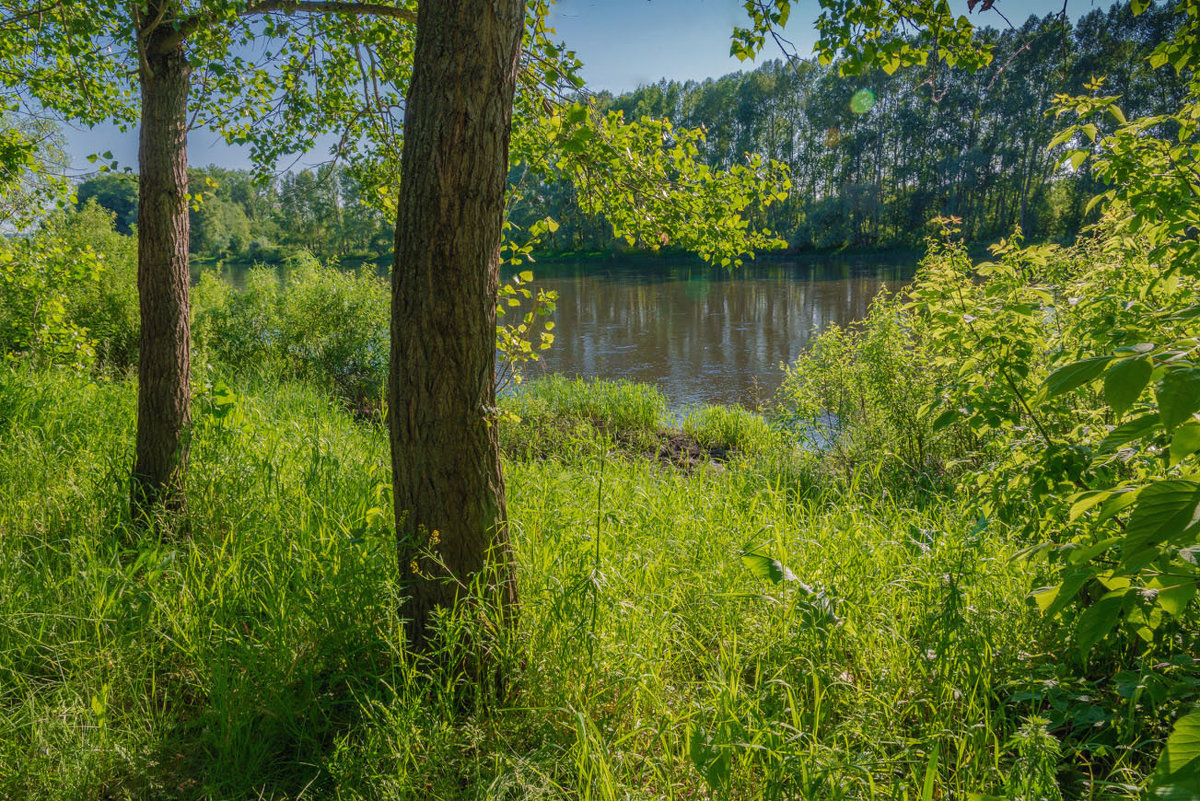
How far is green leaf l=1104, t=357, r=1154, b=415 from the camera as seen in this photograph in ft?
3.03

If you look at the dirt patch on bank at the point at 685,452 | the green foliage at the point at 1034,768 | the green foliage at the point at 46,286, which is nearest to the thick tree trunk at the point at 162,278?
the green foliage at the point at 46,286

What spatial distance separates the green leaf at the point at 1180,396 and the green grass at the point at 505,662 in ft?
3.91

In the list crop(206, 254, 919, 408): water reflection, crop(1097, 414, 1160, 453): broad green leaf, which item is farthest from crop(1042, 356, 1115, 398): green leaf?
crop(206, 254, 919, 408): water reflection

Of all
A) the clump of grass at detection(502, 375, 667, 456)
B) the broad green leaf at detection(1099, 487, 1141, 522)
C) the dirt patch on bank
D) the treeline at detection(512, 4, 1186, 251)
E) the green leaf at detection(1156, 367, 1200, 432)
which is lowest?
the dirt patch on bank

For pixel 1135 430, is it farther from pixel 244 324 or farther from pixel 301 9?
pixel 244 324

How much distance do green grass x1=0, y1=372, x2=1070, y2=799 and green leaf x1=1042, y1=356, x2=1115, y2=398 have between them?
3.81 feet

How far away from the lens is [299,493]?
11.5ft

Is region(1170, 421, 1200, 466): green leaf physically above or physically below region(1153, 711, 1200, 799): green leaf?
above

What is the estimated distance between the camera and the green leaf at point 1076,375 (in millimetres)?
1006

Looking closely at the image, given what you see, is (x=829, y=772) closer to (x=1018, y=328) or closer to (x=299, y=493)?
(x=1018, y=328)

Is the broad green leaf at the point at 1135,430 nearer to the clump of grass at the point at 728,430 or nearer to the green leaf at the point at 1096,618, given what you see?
the green leaf at the point at 1096,618

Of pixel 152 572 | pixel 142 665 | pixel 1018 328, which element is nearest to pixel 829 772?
pixel 1018 328

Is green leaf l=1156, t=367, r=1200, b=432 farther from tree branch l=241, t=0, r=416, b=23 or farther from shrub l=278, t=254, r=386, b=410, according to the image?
shrub l=278, t=254, r=386, b=410

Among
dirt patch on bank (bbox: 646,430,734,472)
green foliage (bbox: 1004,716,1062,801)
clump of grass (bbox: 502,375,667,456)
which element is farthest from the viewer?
clump of grass (bbox: 502,375,667,456)
